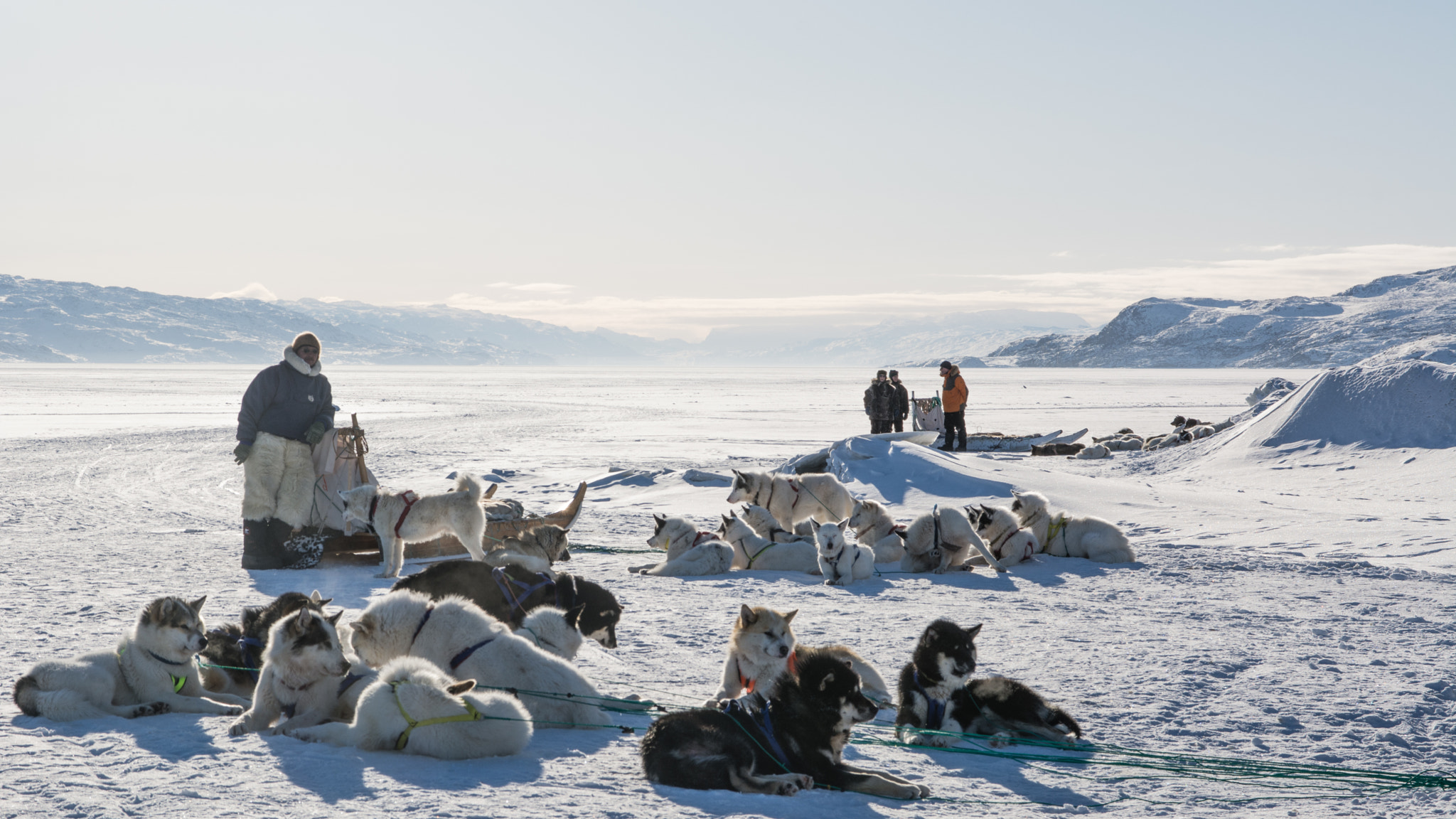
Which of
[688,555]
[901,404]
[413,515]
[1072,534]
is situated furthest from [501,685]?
[901,404]

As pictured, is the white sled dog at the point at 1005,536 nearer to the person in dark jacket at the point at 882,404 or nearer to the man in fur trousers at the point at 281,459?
the man in fur trousers at the point at 281,459

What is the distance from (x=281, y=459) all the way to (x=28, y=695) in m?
4.10

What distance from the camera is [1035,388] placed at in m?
65.5

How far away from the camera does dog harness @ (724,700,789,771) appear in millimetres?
3457

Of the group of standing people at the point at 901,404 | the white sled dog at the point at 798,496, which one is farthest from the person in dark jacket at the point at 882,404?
the white sled dog at the point at 798,496

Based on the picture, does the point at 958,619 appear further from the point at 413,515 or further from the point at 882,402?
the point at 882,402

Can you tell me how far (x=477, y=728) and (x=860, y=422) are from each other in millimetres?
28142

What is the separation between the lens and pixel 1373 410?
14641 mm

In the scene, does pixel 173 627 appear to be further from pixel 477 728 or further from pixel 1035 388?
pixel 1035 388

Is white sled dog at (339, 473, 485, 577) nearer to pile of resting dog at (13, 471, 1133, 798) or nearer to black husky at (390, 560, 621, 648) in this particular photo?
pile of resting dog at (13, 471, 1133, 798)

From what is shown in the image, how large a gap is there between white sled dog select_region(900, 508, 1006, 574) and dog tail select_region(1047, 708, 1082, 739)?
4.01 m

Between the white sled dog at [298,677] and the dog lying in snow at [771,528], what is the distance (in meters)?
4.90

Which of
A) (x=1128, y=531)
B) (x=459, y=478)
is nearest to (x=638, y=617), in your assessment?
(x=459, y=478)

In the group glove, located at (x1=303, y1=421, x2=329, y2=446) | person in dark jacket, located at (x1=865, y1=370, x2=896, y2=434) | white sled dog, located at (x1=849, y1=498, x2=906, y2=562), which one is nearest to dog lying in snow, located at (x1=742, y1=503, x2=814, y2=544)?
white sled dog, located at (x1=849, y1=498, x2=906, y2=562)
